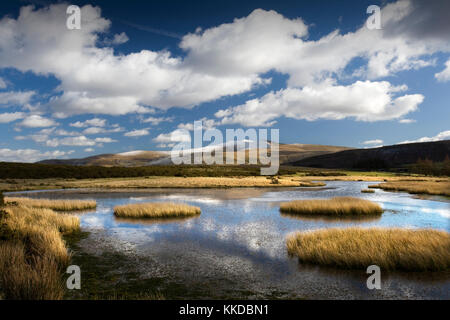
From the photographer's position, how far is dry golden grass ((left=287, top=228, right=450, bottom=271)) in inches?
512

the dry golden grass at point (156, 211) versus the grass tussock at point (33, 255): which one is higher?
the grass tussock at point (33, 255)

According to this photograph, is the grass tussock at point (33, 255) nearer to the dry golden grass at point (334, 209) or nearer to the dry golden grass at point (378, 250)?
the dry golden grass at point (378, 250)

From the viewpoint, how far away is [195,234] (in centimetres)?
2006

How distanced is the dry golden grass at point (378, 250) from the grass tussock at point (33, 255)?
32.7ft

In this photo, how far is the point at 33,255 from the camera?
1280cm

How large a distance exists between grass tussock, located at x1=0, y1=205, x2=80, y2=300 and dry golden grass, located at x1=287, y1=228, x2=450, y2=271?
9982mm

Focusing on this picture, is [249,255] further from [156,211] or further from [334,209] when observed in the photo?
[334,209]

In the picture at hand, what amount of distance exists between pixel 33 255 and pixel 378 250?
47.4 ft

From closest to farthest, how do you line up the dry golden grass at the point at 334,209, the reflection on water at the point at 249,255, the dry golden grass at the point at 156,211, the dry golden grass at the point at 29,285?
the dry golden grass at the point at 29,285, the reflection on water at the point at 249,255, the dry golden grass at the point at 156,211, the dry golden grass at the point at 334,209

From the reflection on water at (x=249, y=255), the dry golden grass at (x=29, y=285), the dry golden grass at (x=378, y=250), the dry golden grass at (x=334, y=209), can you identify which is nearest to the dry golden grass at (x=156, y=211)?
the reflection on water at (x=249, y=255)

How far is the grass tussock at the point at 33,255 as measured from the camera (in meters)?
9.25

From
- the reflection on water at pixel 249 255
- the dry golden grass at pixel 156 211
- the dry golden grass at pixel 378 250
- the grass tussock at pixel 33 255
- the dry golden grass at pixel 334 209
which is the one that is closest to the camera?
the grass tussock at pixel 33 255

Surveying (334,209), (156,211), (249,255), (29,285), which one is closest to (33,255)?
(29,285)

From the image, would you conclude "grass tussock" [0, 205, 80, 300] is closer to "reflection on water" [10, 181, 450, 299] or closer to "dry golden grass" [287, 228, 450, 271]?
"reflection on water" [10, 181, 450, 299]
